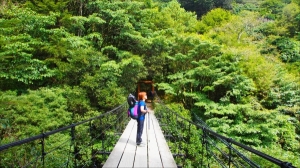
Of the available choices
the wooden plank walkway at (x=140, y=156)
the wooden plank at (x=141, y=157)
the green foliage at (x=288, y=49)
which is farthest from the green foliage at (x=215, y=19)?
the wooden plank at (x=141, y=157)

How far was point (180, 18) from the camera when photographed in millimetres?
22703

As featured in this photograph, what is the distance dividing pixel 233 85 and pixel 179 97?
13.7 ft

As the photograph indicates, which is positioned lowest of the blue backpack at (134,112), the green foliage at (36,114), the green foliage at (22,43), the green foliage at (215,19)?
the green foliage at (36,114)

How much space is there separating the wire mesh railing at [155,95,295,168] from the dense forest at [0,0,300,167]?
2.74 meters

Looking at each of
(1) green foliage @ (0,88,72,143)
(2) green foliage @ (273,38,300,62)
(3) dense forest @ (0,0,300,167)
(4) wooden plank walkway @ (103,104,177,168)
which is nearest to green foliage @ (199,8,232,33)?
(2) green foliage @ (273,38,300,62)

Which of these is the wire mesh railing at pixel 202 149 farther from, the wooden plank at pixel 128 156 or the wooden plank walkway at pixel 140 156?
the wooden plank at pixel 128 156

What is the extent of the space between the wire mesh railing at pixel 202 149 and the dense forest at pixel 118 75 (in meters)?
2.74

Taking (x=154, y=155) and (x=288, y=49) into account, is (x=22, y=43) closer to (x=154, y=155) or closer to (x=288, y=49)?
(x=154, y=155)

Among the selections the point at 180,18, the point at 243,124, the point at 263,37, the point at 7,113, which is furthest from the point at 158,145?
the point at 263,37

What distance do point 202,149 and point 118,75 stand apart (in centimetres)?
1004

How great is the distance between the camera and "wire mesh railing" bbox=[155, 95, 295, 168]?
155 cm

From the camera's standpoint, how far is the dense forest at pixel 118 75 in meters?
10.5

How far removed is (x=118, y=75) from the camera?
12234 millimetres

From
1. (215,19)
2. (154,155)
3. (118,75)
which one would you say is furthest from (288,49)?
(154,155)
